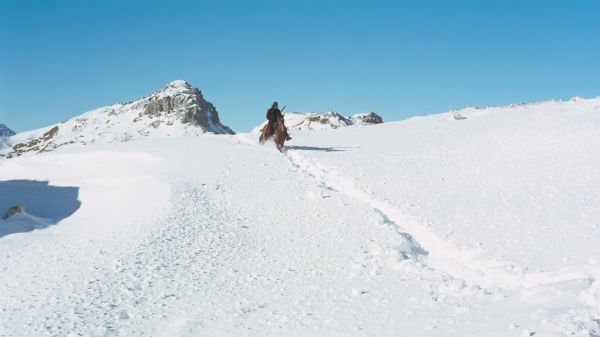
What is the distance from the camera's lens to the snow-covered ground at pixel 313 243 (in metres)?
7.36

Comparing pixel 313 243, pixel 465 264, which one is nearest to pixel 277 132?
pixel 313 243

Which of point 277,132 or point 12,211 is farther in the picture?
point 277,132

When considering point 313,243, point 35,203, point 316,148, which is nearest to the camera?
point 313,243

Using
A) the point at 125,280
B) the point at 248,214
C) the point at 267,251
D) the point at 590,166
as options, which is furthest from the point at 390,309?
the point at 590,166

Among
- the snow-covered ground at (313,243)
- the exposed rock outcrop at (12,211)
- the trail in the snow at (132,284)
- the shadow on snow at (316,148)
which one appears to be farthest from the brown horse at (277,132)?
Result: the trail in the snow at (132,284)

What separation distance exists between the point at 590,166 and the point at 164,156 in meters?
14.9

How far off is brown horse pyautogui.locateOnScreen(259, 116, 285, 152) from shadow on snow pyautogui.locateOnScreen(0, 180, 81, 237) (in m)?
9.20

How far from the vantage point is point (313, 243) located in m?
11.2

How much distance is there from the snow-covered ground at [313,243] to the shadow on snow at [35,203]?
A: 89 mm

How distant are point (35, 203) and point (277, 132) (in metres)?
10.5

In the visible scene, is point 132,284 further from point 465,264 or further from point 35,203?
point 35,203

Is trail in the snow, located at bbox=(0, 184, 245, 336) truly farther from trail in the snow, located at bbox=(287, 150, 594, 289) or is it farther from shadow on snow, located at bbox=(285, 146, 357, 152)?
shadow on snow, located at bbox=(285, 146, 357, 152)

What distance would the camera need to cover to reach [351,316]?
7402mm

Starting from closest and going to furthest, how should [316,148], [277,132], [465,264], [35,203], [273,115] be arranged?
[465,264] < [35,203] < [316,148] < [277,132] < [273,115]
